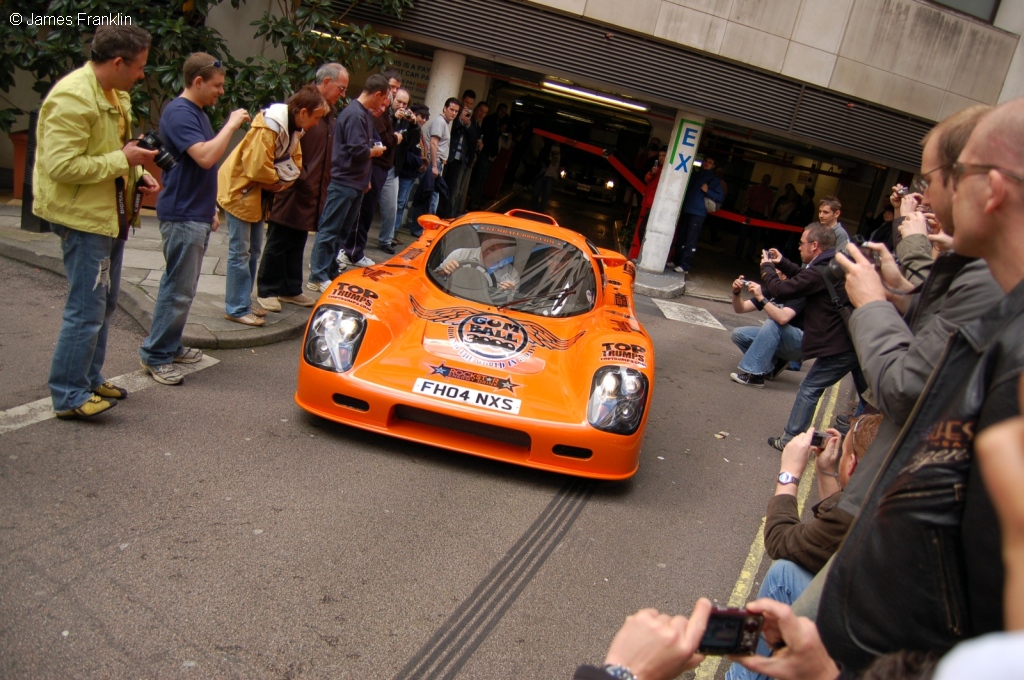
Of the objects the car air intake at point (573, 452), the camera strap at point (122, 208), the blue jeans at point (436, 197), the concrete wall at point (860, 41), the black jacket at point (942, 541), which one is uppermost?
the concrete wall at point (860, 41)

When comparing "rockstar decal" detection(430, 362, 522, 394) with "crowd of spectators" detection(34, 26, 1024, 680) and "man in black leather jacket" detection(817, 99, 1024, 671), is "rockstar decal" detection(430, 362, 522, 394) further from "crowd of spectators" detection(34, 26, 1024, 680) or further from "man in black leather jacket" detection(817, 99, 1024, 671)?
"man in black leather jacket" detection(817, 99, 1024, 671)

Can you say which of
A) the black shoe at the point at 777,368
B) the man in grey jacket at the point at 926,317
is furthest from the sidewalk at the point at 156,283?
the man in grey jacket at the point at 926,317

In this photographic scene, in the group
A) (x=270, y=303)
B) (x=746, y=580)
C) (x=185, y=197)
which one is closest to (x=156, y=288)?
(x=270, y=303)

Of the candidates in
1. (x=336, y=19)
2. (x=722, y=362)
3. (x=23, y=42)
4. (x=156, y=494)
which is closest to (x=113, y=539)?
(x=156, y=494)

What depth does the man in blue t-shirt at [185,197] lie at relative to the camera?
197 inches

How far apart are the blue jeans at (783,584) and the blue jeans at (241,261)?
4884mm

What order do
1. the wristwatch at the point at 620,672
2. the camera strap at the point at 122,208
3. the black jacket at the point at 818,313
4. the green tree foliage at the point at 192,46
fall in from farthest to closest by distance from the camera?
the green tree foliage at the point at 192,46
the black jacket at the point at 818,313
the camera strap at the point at 122,208
the wristwatch at the point at 620,672

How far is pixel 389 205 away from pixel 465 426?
19.2 ft

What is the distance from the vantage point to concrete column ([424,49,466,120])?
12.3 m

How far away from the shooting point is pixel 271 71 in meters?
9.80

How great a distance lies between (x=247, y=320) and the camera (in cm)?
656

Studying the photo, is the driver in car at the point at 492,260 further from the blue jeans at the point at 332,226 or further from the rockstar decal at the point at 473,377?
the blue jeans at the point at 332,226

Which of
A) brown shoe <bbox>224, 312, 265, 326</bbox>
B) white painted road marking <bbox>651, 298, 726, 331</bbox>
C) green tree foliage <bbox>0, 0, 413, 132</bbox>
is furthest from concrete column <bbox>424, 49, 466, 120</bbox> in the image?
brown shoe <bbox>224, 312, 265, 326</bbox>

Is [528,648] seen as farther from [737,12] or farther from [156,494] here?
[737,12]
